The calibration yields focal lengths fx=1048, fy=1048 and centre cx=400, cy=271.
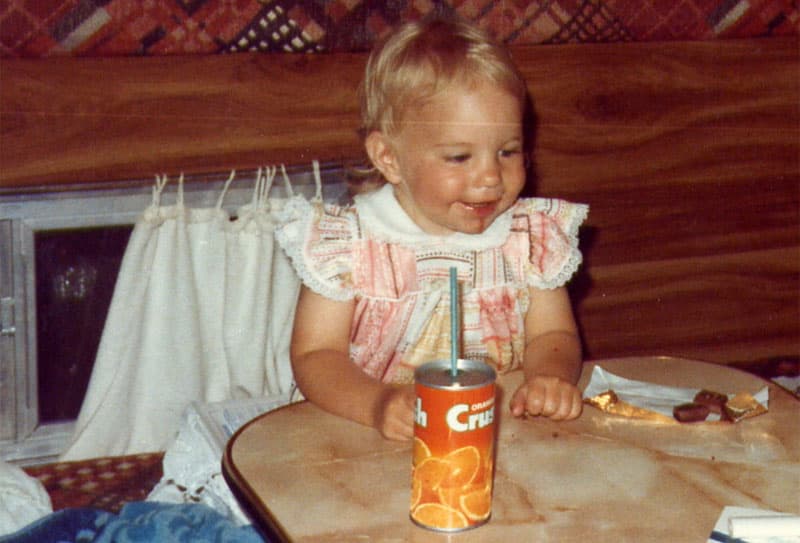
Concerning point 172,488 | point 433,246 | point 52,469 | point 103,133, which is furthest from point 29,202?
point 433,246

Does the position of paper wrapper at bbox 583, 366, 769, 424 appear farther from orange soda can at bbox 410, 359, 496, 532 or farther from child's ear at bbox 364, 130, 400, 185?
child's ear at bbox 364, 130, 400, 185

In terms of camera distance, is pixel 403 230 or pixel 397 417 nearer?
pixel 397 417

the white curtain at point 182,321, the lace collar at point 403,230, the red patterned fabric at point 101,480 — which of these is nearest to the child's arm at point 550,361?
the lace collar at point 403,230

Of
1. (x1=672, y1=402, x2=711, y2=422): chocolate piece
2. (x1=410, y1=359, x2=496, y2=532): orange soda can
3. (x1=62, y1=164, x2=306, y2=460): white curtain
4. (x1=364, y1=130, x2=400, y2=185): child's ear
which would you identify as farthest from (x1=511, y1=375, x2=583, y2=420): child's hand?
(x1=62, y1=164, x2=306, y2=460): white curtain

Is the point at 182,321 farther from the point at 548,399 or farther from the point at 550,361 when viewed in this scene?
the point at 548,399

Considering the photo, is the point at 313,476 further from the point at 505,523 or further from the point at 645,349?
the point at 645,349

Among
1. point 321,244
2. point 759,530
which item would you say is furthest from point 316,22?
point 759,530
